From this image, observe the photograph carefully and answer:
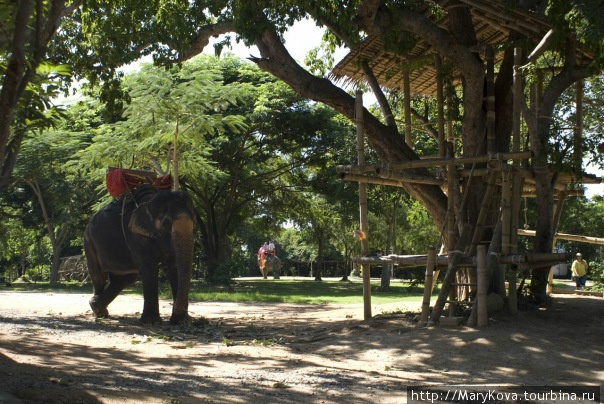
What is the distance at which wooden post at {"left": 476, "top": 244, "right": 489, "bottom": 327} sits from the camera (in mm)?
10414

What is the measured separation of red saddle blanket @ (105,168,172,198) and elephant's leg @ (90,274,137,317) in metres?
1.77

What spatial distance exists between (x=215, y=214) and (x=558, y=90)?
23560mm

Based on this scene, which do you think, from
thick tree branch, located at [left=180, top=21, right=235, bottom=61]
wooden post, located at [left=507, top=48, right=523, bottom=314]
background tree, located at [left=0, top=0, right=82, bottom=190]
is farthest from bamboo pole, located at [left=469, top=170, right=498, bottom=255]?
background tree, located at [left=0, top=0, right=82, bottom=190]

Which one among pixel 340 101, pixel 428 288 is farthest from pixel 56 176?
pixel 428 288

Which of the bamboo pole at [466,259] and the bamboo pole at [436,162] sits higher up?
the bamboo pole at [436,162]

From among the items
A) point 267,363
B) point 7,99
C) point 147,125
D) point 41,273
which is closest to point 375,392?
point 267,363

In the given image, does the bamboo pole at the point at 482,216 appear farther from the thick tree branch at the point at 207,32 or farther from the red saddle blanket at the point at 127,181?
the red saddle blanket at the point at 127,181

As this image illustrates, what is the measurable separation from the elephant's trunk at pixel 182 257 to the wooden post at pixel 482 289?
5011mm

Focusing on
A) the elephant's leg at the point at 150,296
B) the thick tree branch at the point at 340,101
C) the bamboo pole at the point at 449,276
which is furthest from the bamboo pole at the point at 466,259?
the elephant's leg at the point at 150,296

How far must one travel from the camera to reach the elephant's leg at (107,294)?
1445cm

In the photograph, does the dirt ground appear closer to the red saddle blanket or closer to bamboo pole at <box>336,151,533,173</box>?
bamboo pole at <box>336,151,533,173</box>

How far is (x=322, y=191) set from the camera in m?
31.0

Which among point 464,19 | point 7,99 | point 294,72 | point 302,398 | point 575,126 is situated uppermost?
point 464,19

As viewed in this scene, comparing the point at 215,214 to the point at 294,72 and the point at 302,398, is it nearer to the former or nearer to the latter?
the point at 294,72
